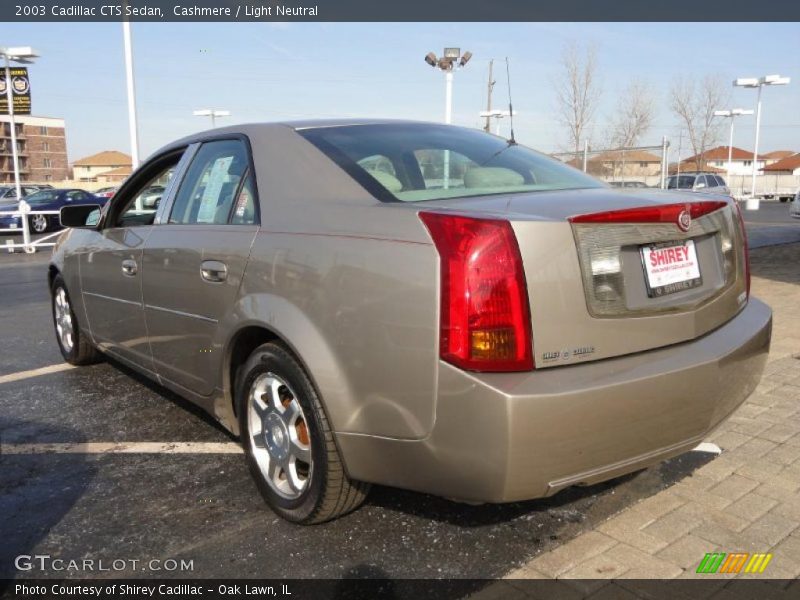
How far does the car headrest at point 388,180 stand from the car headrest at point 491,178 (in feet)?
1.00

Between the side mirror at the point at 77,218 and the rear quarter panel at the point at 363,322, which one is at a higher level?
the side mirror at the point at 77,218

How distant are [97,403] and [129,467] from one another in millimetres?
1166

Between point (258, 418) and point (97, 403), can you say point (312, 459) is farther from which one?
point (97, 403)

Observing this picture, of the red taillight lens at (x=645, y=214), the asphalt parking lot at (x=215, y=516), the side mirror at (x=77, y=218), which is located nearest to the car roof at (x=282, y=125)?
the side mirror at (x=77, y=218)

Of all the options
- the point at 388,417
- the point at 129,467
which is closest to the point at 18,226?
the point at 129,467

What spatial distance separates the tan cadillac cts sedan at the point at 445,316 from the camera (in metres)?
2.08

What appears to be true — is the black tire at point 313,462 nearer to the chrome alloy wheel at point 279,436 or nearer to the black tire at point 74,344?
the chrome alloy wheel at point 279,436

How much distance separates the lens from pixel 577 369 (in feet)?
7.00

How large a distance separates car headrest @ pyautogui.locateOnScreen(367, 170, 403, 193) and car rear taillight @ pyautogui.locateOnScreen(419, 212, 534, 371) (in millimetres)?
644

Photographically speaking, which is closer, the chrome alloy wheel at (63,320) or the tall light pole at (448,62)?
the chrome alloy wheel at (63,320)

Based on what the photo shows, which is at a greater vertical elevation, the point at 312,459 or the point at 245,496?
the point at 312,459

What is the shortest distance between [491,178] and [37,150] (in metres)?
118

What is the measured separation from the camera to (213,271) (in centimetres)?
299

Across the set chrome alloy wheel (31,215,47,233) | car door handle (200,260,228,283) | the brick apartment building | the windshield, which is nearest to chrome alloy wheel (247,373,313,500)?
car door handle (200,260,228,283)
